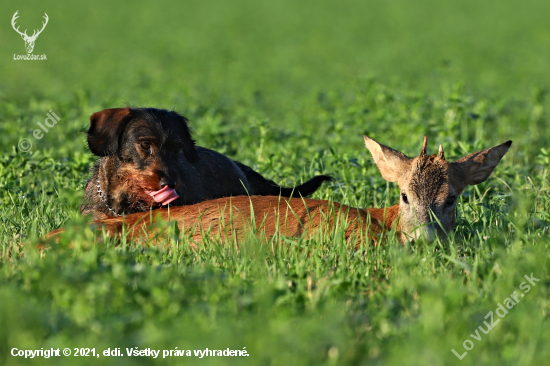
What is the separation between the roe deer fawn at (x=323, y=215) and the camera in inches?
194

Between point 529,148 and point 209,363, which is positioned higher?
point 529,148

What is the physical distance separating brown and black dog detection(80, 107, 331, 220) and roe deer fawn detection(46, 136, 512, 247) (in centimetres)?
90

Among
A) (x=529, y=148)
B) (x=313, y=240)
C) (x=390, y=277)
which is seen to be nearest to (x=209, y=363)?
(x=390, y=277)

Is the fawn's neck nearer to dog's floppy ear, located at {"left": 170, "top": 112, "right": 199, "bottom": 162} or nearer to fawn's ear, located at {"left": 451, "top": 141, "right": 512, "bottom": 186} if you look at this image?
fawn's ear, located at {"left": 451, "top": 141, "right": 512, "bottom": 186}

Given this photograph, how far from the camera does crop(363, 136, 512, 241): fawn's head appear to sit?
4977 mm

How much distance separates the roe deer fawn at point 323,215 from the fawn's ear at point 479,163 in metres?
0.15

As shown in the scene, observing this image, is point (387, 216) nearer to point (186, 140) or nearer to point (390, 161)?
point (390, 161)

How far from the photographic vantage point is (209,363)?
2.66 m

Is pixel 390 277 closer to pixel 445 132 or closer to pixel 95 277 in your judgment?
pixel 95 277

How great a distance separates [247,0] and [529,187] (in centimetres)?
4808

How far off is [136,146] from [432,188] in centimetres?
278

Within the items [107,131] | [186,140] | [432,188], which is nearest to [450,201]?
[432,188]

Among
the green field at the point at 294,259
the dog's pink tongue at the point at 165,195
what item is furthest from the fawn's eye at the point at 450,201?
the dog's pink tongue at the point at 165,195

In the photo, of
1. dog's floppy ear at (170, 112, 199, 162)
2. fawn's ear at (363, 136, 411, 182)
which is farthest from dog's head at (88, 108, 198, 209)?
fawn's ear at (363, 136, 411, 182)
